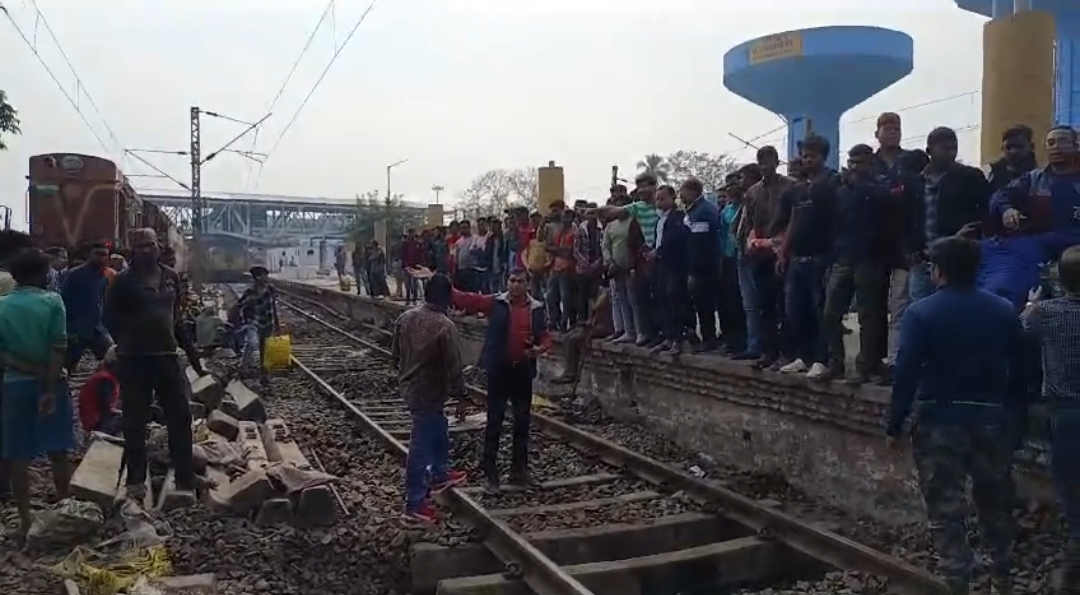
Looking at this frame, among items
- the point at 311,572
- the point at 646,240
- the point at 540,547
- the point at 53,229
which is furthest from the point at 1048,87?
the point at 53,229

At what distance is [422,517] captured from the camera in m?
7.45

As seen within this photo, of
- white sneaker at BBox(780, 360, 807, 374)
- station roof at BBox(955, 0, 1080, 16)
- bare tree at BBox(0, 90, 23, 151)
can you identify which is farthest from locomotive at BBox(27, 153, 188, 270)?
station roof at BBox(955, 0, 1080, 16)

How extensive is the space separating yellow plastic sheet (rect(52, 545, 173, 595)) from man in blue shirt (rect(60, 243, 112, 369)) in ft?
16.7

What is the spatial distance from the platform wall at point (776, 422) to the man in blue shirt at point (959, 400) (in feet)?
4.10

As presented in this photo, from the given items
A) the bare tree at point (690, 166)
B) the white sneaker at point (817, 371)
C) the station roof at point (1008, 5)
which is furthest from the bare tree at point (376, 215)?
the white sneaker at point (817, 371)

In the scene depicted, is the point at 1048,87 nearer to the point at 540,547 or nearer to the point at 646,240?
the point at 646,240

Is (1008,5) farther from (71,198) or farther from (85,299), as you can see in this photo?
(71,198)

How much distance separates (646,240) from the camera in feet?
38.1

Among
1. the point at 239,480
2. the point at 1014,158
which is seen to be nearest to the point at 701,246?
the point at 1014,158

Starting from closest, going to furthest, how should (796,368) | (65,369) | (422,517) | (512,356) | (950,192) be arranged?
(950,192) → (422,517) → (65,369) → (512,356) → (796,368)

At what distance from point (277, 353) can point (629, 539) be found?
1105 centimetres

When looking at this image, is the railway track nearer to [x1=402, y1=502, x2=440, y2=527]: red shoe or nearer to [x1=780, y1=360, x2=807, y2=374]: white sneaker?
[x1=402, y1=502, x2=440, y2=527]: red shoe

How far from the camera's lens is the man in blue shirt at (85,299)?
1100 cm

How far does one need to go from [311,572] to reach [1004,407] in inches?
167
